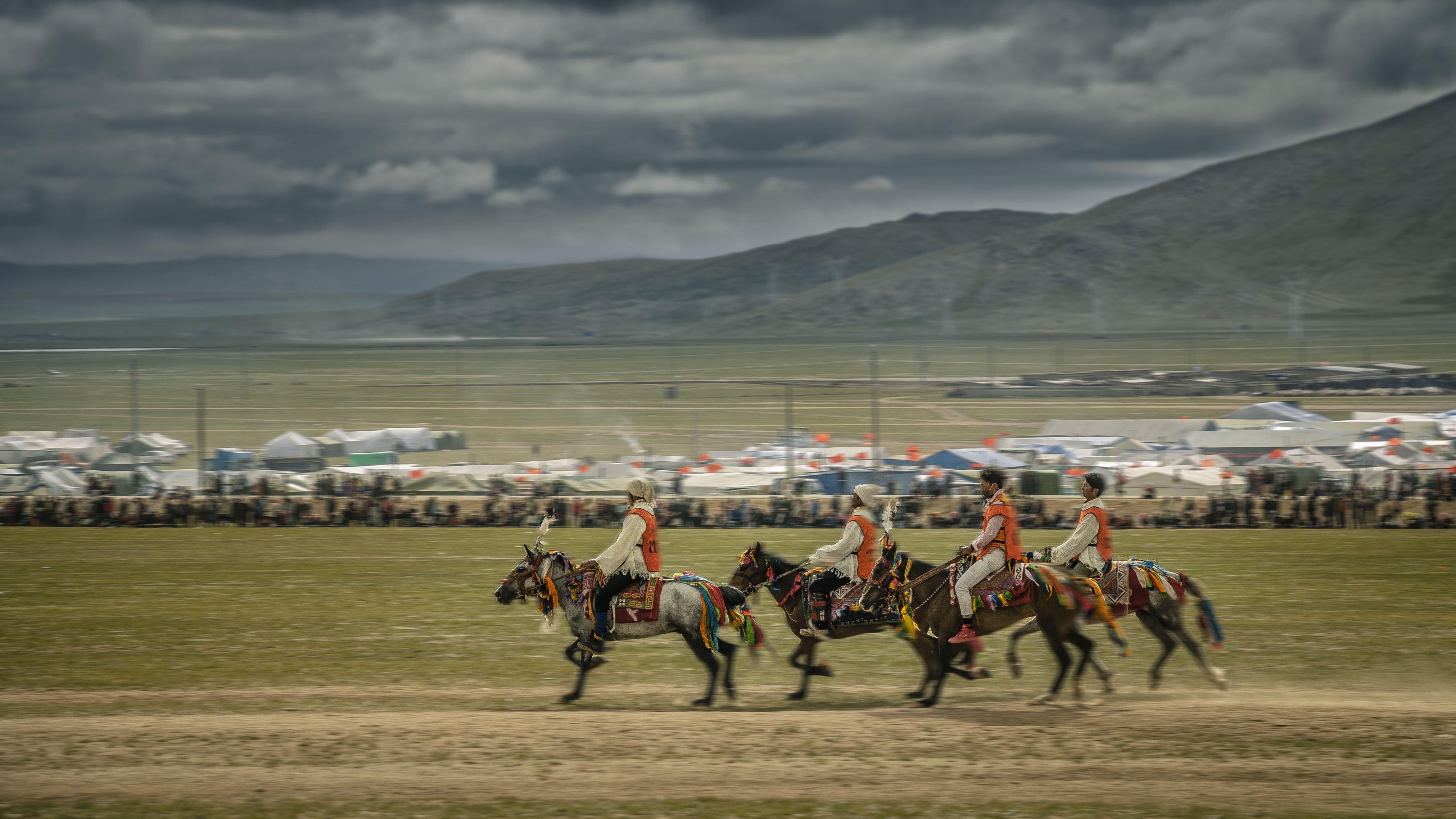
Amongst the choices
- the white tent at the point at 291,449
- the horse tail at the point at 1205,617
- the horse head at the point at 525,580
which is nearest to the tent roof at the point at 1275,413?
the white tent at the point at 291,449

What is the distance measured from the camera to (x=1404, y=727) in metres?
10.4

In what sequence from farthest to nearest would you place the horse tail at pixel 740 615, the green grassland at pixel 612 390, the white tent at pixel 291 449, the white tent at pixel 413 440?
1. the green grassland at pixel 612 390
2. the white tent at pixel 413 440
3. the white tent at pixel 291 449
4. the horse tail at pixel 740 615

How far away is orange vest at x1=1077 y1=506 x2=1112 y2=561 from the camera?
476 inches

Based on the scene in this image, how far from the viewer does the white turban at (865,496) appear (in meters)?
11.8

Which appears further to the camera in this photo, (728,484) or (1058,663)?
(728,484)

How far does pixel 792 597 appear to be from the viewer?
40.3 ft

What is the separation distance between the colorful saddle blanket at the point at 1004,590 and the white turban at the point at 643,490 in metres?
2.86

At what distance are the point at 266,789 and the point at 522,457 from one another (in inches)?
2083

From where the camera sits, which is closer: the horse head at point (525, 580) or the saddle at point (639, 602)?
the saddle at point (639, 602)

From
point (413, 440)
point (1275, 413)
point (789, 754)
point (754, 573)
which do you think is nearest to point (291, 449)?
point (413, 440)

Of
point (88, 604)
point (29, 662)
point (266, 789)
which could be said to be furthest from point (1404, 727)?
point (88, 604)

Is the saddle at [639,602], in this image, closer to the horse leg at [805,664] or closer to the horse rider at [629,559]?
the horse rider at [629,559]

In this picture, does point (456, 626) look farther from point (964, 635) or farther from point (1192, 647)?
point (1192, 647)

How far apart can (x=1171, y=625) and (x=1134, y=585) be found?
58cm
